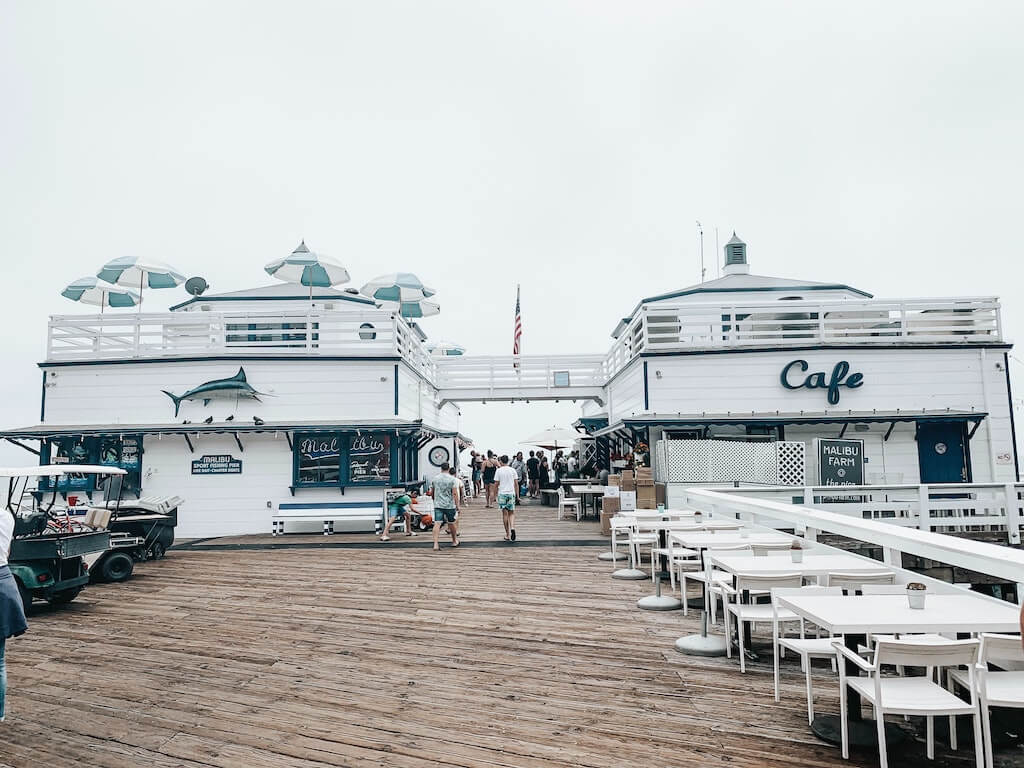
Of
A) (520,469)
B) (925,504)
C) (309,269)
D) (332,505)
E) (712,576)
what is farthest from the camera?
(520,469)

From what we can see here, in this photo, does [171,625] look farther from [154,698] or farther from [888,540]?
[888,540]

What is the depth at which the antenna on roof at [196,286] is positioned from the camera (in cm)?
2428

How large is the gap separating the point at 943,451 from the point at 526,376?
11.9 m

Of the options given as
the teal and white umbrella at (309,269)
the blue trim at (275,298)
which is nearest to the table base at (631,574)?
the teal and white umbrella at (309,269)

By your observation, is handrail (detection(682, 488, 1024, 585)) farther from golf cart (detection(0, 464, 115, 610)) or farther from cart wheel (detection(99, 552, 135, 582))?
cart wheel (detection(99, 552, 135, 582))

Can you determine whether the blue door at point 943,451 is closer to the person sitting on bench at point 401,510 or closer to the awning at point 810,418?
the awning at point 810,418

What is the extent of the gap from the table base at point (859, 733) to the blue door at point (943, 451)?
48.0 ft

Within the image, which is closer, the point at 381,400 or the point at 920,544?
the point at 920,544

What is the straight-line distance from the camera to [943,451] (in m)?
16.8

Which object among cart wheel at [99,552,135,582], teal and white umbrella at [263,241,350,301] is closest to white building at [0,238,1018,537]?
teal and white umbrella at [263,241,350,301]

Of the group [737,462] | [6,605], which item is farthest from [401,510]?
[6,605]

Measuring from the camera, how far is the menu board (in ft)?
54.8

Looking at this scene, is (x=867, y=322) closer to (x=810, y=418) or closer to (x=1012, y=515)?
(x=810, y=418)

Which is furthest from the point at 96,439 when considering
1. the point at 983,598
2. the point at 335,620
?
the point at 983,598
